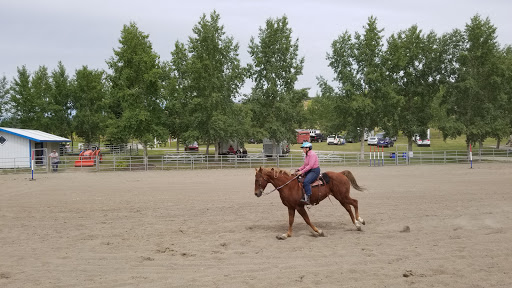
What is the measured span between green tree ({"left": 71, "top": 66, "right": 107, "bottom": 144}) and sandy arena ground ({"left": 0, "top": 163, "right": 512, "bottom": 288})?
111 feet

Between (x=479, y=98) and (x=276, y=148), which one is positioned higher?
(x=479, y=98)

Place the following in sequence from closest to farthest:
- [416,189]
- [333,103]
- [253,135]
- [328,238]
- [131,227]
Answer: [328,238] → [131,227] → [416,189] → [253,135] → [333,103]

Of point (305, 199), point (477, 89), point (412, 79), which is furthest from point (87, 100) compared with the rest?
point (305, 199)

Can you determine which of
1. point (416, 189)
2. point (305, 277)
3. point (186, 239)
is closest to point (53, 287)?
A: point (186, 239)

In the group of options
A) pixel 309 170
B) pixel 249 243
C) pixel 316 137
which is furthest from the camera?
pixel 316 137

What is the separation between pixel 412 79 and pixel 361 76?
14.7 ft

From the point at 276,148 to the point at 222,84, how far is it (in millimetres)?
9692

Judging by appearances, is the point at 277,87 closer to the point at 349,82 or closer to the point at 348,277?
the point at 349,82

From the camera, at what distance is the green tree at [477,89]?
3350cm

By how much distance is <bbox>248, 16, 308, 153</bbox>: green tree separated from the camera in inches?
1362

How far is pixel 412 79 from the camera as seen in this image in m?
35.3

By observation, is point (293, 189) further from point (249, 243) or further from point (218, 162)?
point (218, 162)

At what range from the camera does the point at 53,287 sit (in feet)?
18.5

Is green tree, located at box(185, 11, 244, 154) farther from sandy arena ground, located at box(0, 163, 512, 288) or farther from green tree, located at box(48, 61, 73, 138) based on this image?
green tree, located at box(48, 61, 73, 138)
